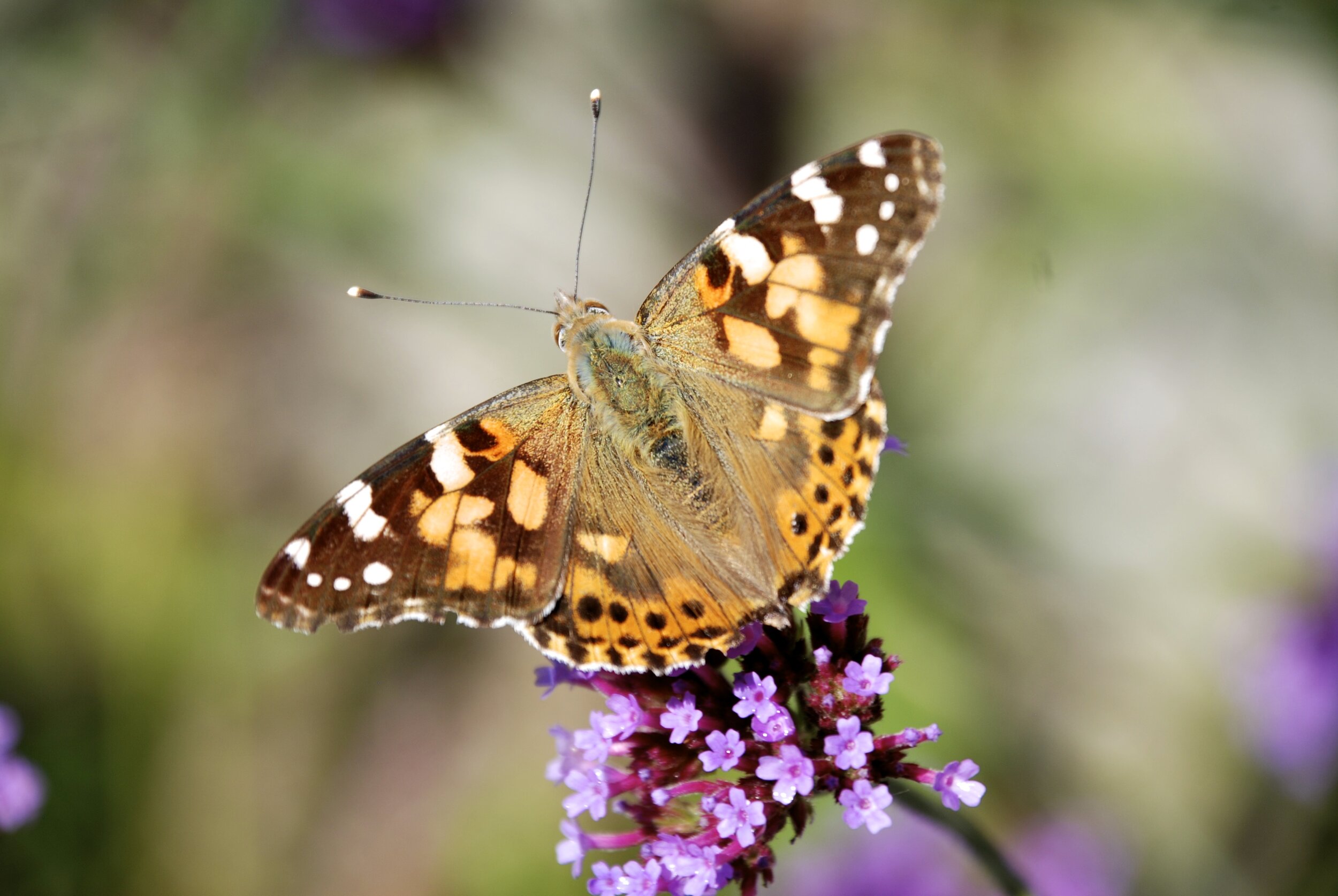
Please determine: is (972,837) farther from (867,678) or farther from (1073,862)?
(1073,862)

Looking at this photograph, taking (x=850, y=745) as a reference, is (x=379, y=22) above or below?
above

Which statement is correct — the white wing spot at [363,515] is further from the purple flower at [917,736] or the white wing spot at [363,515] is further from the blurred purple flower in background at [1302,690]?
→ the blurred purple flower in background at [1302,690]

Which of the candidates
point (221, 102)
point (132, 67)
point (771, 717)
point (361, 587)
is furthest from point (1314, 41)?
point (132, 67)

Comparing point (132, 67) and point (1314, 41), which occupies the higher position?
point (1314, 41)

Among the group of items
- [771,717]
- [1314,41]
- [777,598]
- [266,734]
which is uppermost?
[1314,41]

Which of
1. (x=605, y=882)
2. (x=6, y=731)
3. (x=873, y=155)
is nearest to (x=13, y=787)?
(x=6, y=731)

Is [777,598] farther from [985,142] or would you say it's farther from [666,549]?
[985,142]

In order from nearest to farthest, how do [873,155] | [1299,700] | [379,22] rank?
[873,155] → [1299,700] → [379,22]
